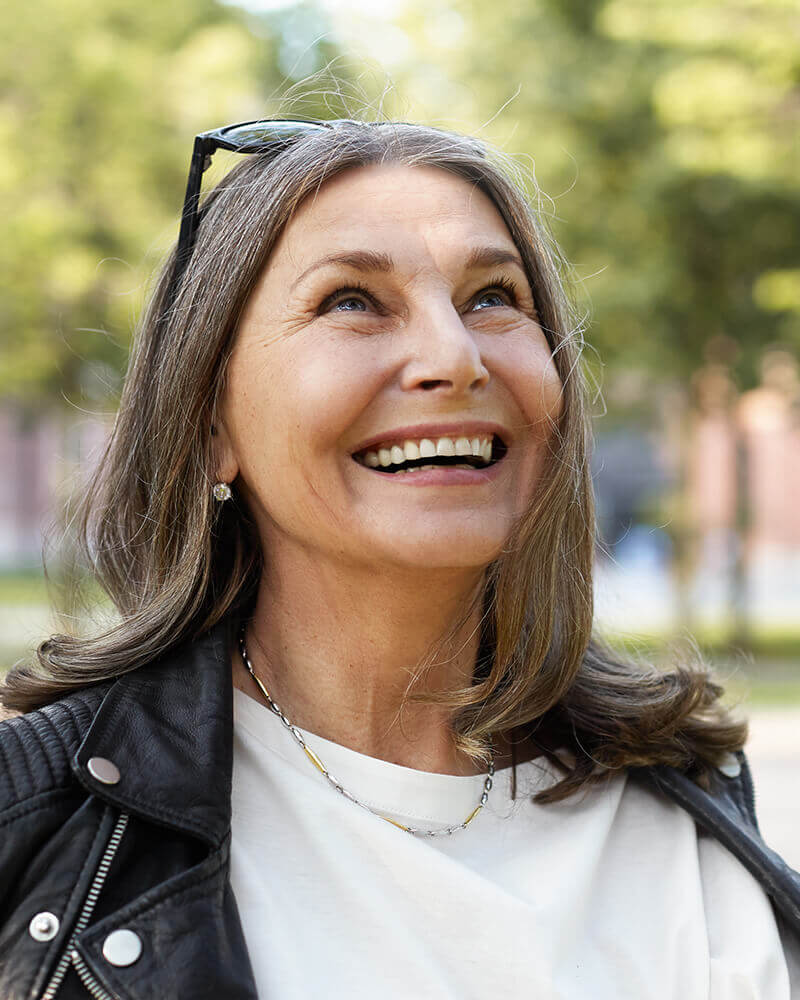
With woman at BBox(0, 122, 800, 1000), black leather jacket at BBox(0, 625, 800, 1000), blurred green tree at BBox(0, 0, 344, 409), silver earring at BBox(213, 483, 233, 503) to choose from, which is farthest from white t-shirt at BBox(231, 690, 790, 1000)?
blurred green tree at BBox(0, 0, 344, 409)

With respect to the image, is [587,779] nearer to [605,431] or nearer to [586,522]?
[586,522]

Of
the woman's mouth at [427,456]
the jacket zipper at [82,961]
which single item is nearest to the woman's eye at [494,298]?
the woman's mouth at [427,456]

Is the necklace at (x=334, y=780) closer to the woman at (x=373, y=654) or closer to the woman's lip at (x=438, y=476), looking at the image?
the woman at (x=373, y=654)

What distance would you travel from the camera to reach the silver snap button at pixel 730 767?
254 cm

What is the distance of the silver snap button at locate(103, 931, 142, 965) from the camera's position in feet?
5.43

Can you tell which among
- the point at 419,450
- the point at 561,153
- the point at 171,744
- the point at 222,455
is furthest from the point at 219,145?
the point at 561,153

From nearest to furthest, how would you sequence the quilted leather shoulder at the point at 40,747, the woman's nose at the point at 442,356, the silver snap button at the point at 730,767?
the quilted leather shoulder at the point at 40,747
the woman's nose at the point at 442,356
the silver snap button at the point at 730,767

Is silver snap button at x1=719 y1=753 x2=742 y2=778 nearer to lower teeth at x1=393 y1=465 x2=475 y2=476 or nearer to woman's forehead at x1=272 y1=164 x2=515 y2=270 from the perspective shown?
lower teeth at x1=393 y1=465 x2=475 y2=476

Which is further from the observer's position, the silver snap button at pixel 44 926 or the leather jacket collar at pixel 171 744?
the leather jacket collar at pixel 171 744

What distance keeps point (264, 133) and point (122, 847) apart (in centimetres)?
131

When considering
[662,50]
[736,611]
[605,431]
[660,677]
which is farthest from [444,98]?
[660,677]

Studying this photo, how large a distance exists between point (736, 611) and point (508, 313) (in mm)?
14083

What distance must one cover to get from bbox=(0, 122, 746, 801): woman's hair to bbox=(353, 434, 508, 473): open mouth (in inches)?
6.5

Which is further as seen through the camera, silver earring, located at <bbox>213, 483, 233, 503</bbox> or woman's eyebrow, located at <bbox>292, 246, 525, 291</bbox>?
silver earring, located at <bbox>213, 483, 233, 503</bbox>
